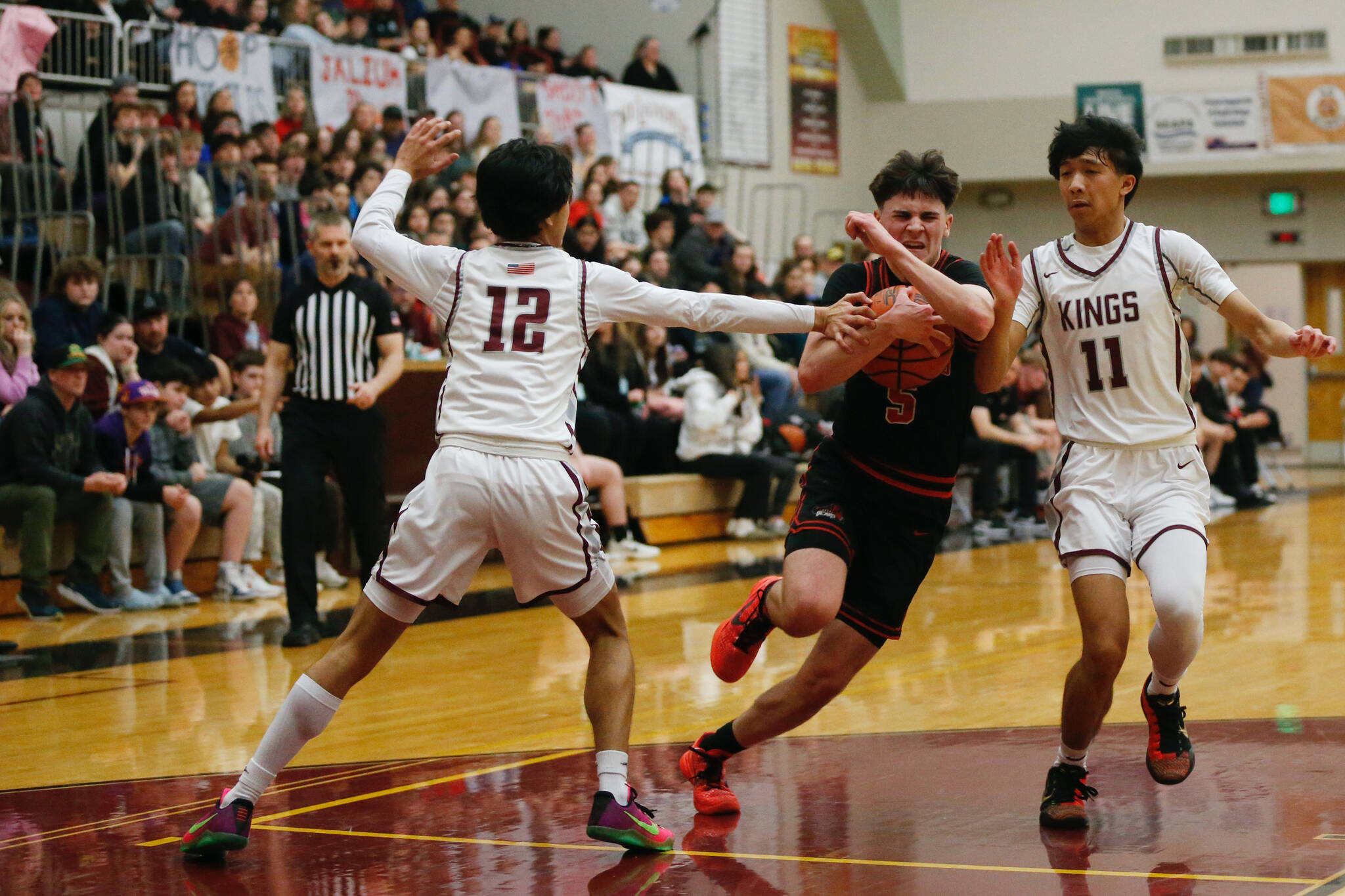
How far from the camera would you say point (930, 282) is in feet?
13.5

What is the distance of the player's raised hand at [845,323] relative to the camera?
4066 mm

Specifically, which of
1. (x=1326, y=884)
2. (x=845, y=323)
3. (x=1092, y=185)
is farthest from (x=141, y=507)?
(x=1326, y=884)

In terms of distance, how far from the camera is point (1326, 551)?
461 inches

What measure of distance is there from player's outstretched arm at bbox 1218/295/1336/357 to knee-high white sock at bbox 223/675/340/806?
2.62 m

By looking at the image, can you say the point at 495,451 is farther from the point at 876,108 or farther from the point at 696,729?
the point at 876,108

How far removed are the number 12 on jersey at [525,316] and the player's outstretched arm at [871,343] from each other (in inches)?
27.9

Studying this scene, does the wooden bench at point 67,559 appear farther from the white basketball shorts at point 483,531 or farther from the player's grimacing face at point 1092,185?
the player's grimacing face at point 1092,185

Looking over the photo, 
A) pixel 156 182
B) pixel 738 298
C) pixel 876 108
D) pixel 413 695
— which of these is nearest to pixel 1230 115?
pixel 876 108

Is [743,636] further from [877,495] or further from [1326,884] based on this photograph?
[1326,884]

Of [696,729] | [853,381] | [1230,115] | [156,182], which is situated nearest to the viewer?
[853,381]

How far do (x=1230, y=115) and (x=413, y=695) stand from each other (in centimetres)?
1937

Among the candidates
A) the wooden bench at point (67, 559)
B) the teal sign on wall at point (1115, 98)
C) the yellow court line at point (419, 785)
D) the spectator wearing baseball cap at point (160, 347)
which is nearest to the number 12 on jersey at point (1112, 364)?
the yellow court line at point (419, 785)

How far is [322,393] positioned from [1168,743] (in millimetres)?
4807

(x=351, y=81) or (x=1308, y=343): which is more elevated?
(x=351, y=81)
